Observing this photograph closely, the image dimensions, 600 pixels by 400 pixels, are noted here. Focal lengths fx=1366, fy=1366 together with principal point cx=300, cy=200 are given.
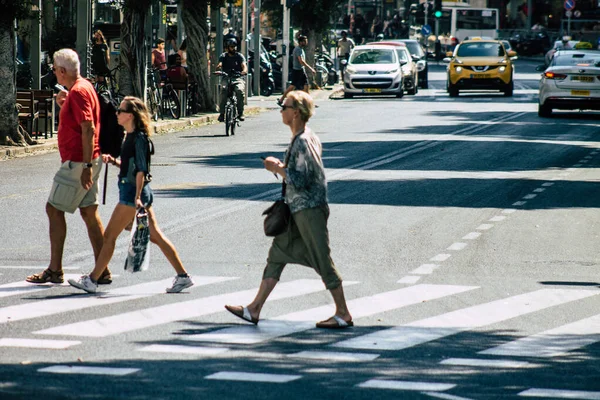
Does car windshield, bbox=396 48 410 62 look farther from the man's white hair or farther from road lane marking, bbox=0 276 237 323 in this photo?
Result: road lane marking, bbox=0 276 237 323

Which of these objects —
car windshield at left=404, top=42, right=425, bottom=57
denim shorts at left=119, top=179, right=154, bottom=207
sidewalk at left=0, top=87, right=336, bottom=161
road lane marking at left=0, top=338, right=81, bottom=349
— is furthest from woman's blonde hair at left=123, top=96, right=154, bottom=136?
car windshield at left=404, top=42, right=425, bottom=57

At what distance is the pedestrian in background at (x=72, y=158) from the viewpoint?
10758 millimetres

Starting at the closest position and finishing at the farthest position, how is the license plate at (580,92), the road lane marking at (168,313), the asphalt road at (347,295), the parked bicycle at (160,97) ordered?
the asphalt road at (347,295) → the road lane marking at (168,313) → the parked bicycle at (160,97) → the license plate at (580,92)

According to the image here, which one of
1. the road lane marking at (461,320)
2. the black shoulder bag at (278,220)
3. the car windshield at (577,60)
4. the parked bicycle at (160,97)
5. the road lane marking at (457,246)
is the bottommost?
the road lane marking at (457,246)

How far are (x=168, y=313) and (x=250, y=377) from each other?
7.11 feet

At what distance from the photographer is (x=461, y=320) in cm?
960

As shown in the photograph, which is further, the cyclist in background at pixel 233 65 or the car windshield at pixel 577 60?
the car windshield at pixel 577 60

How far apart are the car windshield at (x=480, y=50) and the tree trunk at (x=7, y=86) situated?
24.0m

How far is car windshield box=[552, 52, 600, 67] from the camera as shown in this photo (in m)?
33.3

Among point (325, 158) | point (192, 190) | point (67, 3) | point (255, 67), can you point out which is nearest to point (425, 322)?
point (192, 190)

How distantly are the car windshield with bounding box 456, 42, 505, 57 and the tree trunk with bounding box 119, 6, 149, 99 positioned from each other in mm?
17763

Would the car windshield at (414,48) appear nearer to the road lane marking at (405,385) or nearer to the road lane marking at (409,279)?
the road lane marking at (409,279)

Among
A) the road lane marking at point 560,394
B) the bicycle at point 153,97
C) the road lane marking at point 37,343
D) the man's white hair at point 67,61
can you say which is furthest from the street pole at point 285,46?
the road lane marking at point 560,394

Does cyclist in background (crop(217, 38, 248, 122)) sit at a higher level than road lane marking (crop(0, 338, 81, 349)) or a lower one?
higher
